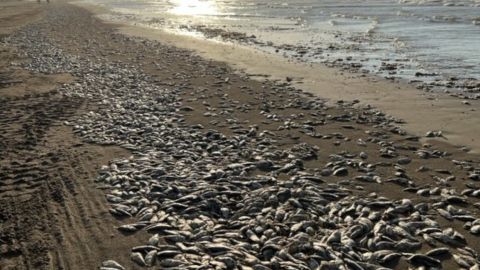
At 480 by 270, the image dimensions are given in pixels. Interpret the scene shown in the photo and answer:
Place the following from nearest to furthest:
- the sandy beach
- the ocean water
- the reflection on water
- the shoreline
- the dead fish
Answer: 1. the dead fish
2. the sandy beach
3. the shoreline
4. the ocean water
5. the reflection on water

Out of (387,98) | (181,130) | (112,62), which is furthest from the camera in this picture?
(112,62)

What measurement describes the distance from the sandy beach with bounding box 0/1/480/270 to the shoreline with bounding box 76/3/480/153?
8 centimetres

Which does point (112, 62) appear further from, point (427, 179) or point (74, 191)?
point (427, 179)

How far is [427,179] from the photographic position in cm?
868

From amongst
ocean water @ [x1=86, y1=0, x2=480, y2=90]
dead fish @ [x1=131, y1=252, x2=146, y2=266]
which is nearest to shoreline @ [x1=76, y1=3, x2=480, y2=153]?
ocean water @ [x1=86, y1=0, x2=480, y2=90]

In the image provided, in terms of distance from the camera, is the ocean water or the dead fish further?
the ocean water

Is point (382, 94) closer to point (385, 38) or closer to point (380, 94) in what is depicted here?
point (380, 94)

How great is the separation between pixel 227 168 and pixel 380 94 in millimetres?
9149

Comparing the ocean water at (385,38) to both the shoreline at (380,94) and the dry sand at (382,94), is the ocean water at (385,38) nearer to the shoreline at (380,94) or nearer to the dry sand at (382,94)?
the shoreline at (380,94)

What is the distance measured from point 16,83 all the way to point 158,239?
1468cm

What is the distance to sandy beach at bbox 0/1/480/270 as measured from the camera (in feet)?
21.2

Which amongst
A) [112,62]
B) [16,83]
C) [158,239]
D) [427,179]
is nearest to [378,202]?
[427,179]

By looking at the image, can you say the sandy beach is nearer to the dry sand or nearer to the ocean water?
the dry sand

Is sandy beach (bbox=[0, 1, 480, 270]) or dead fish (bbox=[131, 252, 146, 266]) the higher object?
sandy beach (bbox=[0, 1, 480, 270])
